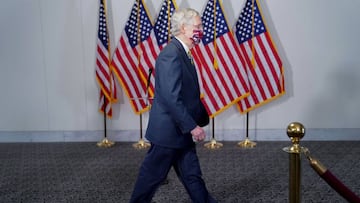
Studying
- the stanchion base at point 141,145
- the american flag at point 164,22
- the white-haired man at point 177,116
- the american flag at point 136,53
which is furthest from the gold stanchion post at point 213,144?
the white-haired man at point 177,116

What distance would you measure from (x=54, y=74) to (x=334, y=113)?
11.7ft

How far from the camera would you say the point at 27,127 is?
5.50m

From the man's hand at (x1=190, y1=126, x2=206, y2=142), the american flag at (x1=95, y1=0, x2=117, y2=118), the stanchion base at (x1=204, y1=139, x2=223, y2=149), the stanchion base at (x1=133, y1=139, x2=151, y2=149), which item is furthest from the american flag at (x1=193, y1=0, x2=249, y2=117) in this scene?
the man's hand at (x1=190, y1=126, x2=206, y2=142)

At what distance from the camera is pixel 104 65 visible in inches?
201

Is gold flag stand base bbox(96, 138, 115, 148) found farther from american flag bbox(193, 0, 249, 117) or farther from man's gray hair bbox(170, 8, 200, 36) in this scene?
man's gray hair bbox(170, 8, 200, 36)

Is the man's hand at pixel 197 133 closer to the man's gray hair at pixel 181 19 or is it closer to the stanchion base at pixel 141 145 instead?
the man's gray hair at pixel 181 19

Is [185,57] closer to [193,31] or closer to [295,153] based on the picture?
[193,31]

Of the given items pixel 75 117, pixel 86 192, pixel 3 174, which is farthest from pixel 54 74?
pixel 86 192

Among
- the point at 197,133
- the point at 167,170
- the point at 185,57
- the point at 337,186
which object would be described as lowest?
the point at 167,170

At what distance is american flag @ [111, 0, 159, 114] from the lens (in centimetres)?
499

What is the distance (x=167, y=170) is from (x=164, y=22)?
8.35ft

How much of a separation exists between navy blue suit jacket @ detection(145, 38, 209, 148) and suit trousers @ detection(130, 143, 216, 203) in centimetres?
8

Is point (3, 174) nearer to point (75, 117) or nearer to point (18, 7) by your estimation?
point (75, 117)

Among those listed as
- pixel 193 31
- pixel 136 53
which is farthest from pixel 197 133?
pixel 136 53
